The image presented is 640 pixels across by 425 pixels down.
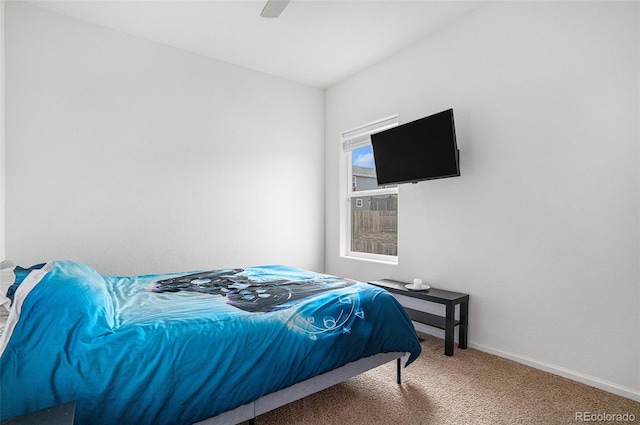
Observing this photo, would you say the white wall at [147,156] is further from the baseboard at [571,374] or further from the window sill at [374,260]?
the baseboard at [571,374]

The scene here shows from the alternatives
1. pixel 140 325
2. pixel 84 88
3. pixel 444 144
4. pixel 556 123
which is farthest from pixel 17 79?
pixel 556 123

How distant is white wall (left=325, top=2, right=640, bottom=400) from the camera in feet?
6.90

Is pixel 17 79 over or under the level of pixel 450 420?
over

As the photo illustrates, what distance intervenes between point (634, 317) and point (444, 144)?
5.38 ft

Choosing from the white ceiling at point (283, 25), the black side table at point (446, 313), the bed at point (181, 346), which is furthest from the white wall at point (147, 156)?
the black side table at point (446, 313)

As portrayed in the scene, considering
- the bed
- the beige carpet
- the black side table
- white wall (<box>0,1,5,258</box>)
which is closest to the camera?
the bed

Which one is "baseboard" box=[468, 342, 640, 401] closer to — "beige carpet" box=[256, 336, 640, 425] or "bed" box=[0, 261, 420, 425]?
"beige carpet" box=[256, 336, 640, 425]

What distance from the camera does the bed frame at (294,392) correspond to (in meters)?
1.54

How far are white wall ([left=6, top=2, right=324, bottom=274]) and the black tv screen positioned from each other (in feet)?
4.23

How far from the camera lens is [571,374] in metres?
2.27

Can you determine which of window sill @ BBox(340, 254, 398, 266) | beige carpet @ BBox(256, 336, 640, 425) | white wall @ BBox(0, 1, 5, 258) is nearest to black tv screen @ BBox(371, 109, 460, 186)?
window sill @ BBox(340, 254, 398, 266)

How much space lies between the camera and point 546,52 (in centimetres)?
243

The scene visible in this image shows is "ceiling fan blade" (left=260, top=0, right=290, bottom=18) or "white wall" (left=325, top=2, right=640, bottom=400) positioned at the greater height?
"ceiling fan blade" (left=260, top=0, right=290, bottom=18)

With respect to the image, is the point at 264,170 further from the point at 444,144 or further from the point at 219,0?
the point at 444,144
